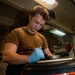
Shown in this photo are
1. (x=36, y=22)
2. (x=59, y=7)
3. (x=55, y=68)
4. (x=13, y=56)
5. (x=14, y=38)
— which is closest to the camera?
(x=55, y=68)

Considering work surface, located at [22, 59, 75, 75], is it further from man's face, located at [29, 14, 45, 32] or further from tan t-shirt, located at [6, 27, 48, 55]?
man's face, located at [29, 14, 45, 32]

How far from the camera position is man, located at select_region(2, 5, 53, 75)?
1.23 meters

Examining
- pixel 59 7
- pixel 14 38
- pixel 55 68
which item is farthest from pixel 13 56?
pixel 59 7


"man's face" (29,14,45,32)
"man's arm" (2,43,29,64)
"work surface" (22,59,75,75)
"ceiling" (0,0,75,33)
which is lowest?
"work surface" (22,59,75,75)

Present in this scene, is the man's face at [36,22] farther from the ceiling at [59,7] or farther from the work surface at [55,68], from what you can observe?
the ceiling at [59,7]

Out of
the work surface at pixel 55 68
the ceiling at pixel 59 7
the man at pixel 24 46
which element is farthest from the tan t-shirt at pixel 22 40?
the ceiling at pixel 59 7

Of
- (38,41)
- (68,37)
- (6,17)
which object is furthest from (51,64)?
(68,37)

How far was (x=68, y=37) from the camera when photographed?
6.11m

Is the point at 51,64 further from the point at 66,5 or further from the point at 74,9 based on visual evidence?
the point at 74,9

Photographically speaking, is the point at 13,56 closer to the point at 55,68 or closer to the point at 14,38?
the point at 14,38

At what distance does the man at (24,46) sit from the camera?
123 cm

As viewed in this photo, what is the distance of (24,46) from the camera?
4.86 feet

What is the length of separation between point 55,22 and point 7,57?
3.00 metres

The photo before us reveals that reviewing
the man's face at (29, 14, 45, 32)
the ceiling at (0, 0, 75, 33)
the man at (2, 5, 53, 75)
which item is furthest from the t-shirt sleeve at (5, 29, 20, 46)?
the ceiling at (0, 0, 75, 33)
